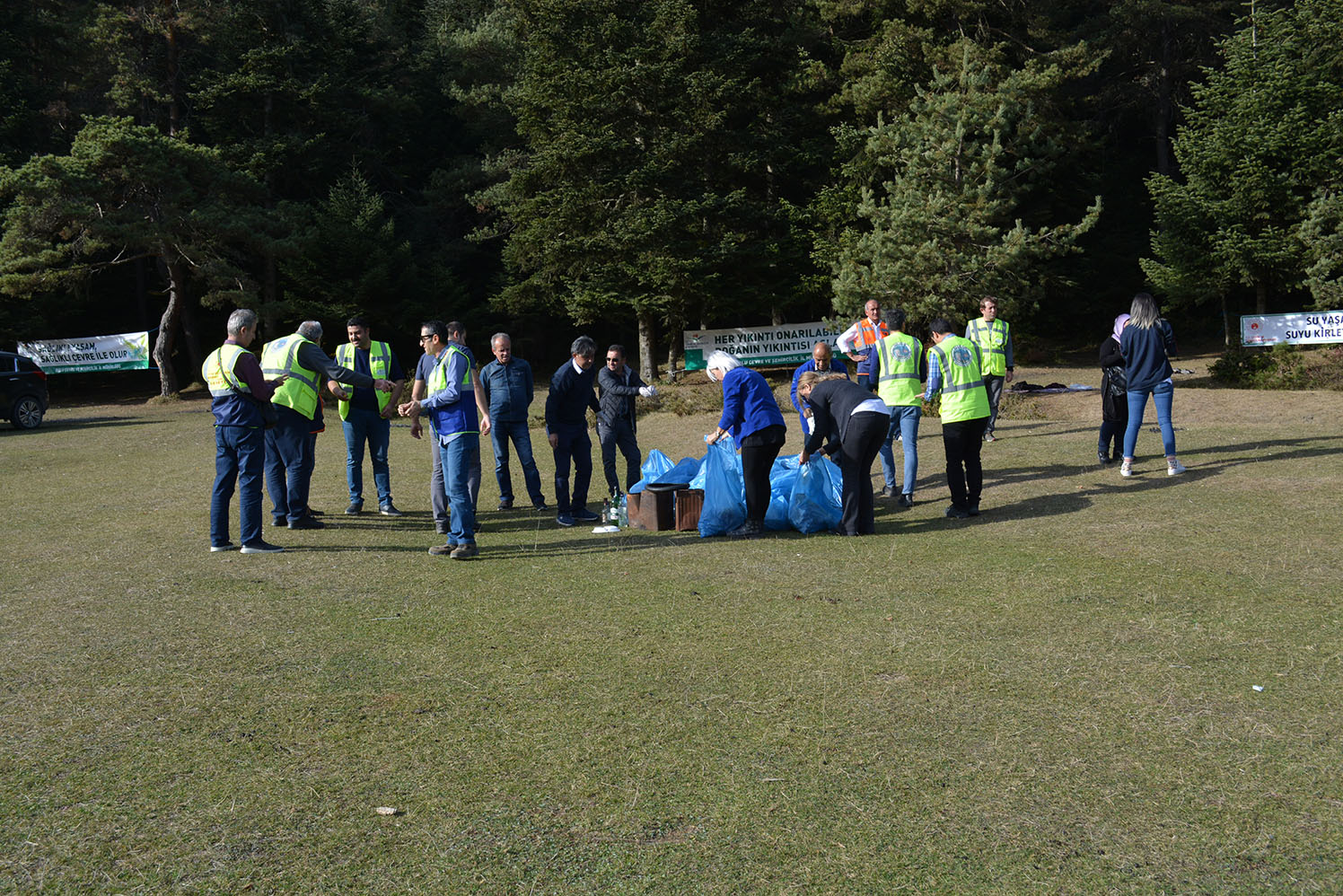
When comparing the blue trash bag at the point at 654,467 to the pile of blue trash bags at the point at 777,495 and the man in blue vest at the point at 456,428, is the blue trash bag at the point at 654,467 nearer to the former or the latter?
the pile of blue trash bags at the point at 777,495

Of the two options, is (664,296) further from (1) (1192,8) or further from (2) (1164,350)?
(2) (1164,350)

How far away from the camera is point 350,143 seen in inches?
1457

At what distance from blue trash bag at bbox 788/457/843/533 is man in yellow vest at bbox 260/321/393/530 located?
13.9ft

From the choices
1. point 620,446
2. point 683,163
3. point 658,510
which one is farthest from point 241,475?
point 683,163

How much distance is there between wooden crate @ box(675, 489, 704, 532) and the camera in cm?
915

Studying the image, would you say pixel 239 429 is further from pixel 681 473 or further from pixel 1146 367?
pixel 1146 367

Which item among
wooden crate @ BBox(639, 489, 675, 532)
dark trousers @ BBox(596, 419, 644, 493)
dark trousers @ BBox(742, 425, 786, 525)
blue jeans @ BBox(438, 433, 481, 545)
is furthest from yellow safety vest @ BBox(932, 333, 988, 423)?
blue jeans @ BBox(438, 433, 481, 545)

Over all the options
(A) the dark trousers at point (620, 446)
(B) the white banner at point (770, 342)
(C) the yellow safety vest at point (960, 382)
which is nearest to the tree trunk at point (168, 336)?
(B) the white banner at point (770, 342)

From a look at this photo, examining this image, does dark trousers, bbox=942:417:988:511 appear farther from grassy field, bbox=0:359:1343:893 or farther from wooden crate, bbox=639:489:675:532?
wooden crate, bbox=639:489:675:532

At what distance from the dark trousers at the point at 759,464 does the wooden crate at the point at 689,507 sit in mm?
501

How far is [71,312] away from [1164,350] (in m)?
35.8

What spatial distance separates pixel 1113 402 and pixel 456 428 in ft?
24.9

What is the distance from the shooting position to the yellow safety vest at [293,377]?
9523 mm

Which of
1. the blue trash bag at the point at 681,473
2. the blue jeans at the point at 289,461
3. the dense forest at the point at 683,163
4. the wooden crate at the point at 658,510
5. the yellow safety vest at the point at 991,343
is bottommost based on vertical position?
the wooden crate at the point at 658,510
